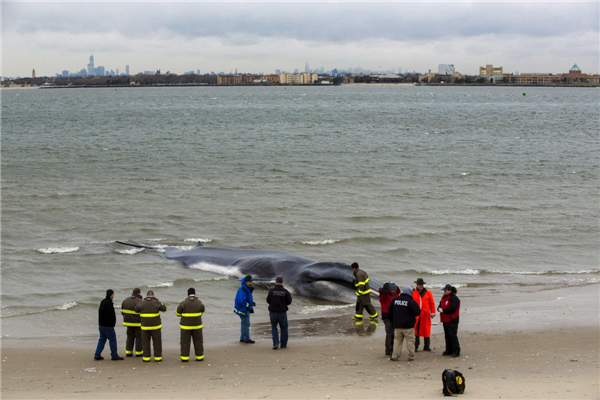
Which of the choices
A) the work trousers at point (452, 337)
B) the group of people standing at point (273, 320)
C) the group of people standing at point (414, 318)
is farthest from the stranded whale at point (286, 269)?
the work trousers at point (452, 337)

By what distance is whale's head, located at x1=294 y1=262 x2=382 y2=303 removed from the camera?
16578 mm

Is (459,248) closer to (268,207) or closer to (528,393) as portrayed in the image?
(268,207)

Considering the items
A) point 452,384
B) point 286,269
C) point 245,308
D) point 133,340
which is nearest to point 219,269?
point 286,269

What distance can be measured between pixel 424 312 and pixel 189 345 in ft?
14.4

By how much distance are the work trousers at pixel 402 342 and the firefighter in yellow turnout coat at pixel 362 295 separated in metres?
2.75

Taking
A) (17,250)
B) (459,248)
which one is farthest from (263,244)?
(17,250)

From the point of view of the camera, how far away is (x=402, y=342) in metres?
11.5

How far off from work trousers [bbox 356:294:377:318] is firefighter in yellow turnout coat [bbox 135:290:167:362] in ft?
15.4

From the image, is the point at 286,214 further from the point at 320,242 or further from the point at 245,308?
the point at 245,308

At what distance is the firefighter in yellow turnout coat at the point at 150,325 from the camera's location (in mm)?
11633

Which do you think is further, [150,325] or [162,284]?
[162,284]

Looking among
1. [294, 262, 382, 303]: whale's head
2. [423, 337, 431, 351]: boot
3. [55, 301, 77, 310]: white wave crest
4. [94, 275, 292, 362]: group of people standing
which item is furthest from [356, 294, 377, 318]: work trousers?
[55, 301, 77, 310]: white wave crest

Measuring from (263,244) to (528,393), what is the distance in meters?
14.8

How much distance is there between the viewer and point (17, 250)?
2220 cm
